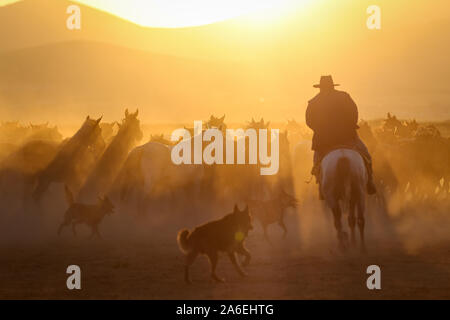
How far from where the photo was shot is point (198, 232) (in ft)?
33.9

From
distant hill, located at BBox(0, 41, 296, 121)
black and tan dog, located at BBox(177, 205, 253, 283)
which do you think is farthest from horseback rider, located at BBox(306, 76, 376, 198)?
distant hill, located at BBox(0, 41, 296, 121)

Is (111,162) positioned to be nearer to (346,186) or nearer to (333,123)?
(333,123)

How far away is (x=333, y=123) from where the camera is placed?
1362 cm

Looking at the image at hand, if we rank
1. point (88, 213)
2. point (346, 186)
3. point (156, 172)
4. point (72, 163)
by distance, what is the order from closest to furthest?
point (346, 186)
point (88, 213)
point (156, 172)
point (72, 163)

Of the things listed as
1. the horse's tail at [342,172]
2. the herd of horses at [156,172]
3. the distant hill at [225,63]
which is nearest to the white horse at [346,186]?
the horse's tail at [342,172]

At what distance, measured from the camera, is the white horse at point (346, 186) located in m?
12.8

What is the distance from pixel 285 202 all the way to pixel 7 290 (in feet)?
22.8

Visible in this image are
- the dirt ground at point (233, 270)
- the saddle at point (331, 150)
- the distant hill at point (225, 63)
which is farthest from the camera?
the distant hill at point (225, 63)

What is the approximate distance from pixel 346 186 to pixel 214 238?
3.48 meters

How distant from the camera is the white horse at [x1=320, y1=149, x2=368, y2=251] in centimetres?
1279

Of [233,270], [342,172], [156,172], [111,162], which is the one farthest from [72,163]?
[233,270]

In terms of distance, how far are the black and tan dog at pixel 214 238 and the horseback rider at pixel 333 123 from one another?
3731 mm

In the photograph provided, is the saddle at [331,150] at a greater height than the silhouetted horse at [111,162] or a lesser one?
lesser

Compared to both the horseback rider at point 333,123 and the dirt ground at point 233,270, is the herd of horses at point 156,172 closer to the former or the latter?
the dirt ground at point 233,270
